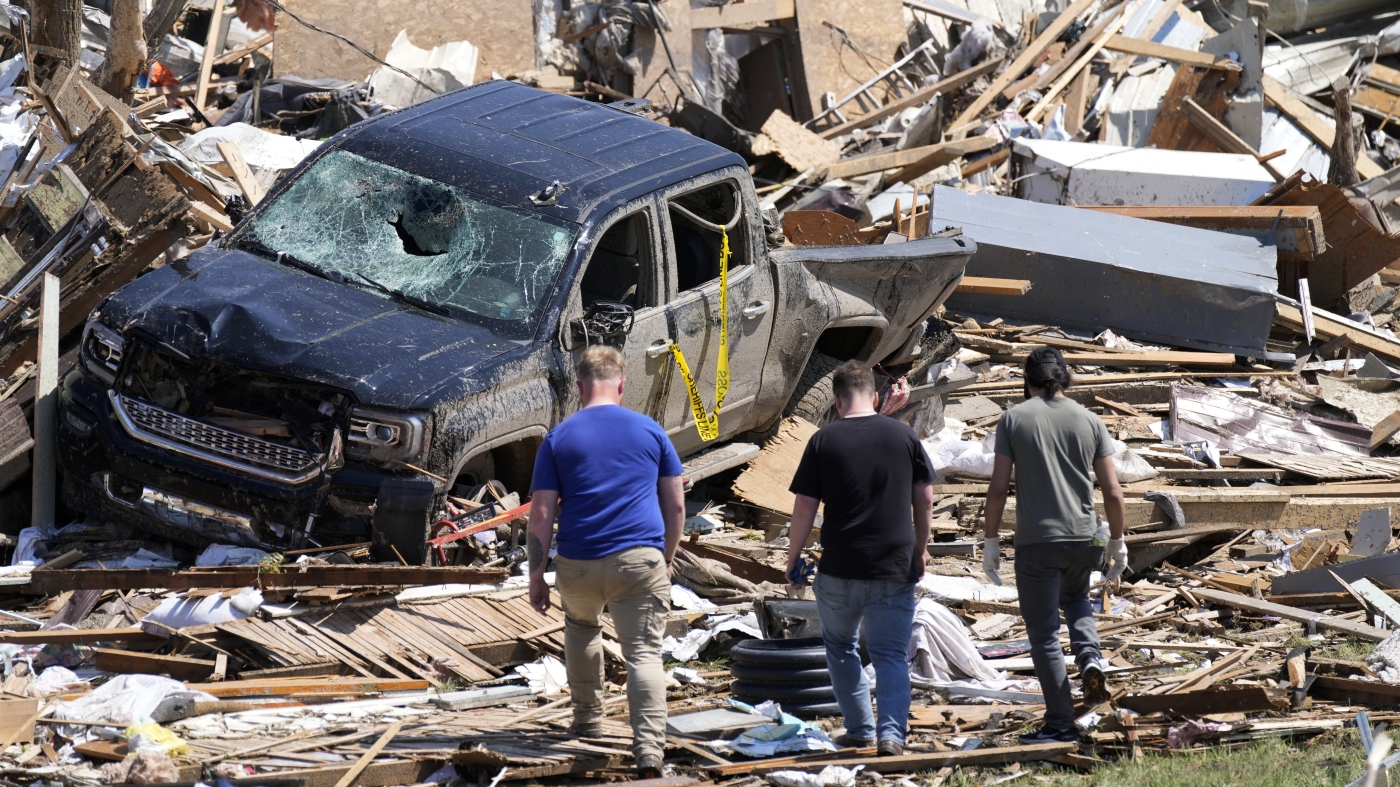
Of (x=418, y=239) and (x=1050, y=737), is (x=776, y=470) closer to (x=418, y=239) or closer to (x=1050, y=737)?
(x=418, y=239)

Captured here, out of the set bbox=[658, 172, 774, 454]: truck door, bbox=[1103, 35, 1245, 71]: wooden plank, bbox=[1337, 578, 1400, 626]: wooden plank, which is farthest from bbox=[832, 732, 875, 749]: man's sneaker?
bbox=[1103, 35, 1245, 71]: wooden plank

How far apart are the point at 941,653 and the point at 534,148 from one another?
343 cm

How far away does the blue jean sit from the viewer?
18.5 feet

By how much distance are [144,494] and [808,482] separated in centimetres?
310

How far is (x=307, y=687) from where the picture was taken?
595cm

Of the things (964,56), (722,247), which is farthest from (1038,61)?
(722,247)

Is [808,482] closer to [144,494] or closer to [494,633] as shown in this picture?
[494,633]

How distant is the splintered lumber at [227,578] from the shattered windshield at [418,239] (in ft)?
4.56

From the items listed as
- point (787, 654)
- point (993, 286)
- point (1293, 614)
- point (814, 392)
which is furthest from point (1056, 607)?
point (993, 286)

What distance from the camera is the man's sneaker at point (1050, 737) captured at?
234 inches

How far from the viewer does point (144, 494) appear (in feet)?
22.0

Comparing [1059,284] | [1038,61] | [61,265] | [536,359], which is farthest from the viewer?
[1038,61]

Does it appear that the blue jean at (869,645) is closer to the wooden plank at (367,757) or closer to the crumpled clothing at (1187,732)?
the crumpled clothing at (1187,732)

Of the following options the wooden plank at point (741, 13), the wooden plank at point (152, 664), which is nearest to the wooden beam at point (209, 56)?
the wooden plank at point (741, 13)
